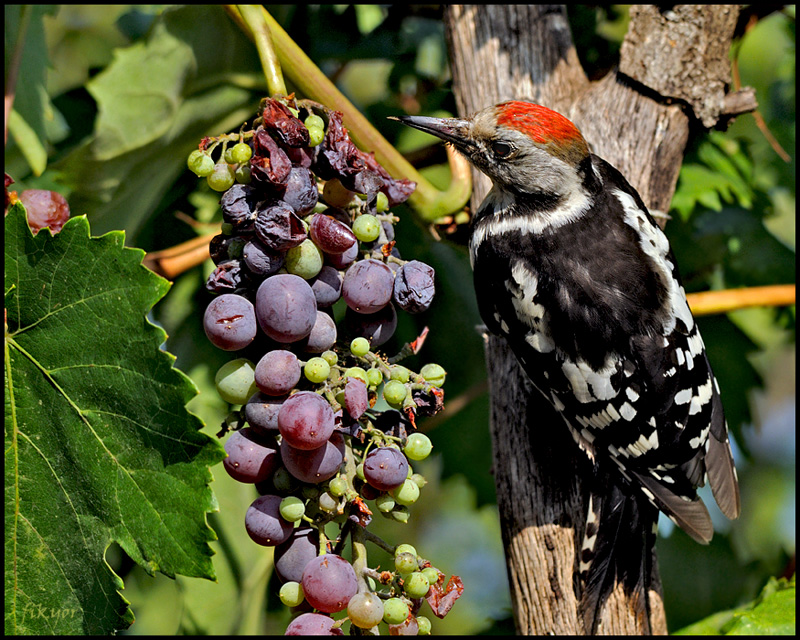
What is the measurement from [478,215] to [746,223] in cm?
62

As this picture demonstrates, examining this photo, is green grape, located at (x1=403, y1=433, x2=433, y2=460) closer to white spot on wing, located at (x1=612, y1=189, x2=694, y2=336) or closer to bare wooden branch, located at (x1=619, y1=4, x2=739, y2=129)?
white spot on wing, located at (x1=612, y1=189, x2=694, y2=336)

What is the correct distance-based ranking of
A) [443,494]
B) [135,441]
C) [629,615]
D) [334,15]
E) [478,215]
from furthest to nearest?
[443,494]
[334,15]
[478,215]
[629,615]
[135,441]

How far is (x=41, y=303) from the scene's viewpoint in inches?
28.6

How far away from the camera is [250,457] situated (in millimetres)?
698

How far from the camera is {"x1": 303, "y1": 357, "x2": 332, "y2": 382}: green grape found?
68 centimetres

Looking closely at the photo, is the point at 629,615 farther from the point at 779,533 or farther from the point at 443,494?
the point at 779,533

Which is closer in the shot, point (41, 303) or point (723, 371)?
point (41, 303)

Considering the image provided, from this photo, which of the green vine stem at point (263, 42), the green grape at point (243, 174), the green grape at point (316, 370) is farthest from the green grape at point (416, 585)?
the green vine stem at point (263, 42)

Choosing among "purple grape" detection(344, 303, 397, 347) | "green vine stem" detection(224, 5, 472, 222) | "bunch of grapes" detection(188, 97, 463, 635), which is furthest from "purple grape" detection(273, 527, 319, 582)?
"green vine stem" detection(224, 5, 472, 222)

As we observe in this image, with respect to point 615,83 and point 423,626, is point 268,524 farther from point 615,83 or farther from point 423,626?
point 615,83

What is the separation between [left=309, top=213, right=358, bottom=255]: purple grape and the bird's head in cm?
36

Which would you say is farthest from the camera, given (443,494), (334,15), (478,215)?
(443,494)

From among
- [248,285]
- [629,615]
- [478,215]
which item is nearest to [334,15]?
[478,215]

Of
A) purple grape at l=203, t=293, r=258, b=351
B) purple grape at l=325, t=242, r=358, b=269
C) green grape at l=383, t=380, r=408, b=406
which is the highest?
purple grape at l=325, t=242, r=358, b=269
